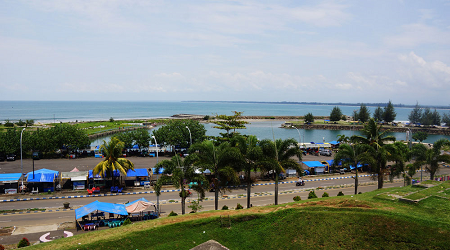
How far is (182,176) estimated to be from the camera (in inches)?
918

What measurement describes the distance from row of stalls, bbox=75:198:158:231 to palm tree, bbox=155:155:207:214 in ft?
12.1

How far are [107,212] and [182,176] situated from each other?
24.0 feet

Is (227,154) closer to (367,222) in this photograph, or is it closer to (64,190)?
(367,222)

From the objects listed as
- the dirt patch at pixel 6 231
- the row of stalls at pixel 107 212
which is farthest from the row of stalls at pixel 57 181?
the dirt patch at pixel 6 231

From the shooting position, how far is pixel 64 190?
35.0m

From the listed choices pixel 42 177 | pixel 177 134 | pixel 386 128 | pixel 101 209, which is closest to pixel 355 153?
pixel 101 209

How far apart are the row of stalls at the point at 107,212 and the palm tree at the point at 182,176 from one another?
A: 367 cm

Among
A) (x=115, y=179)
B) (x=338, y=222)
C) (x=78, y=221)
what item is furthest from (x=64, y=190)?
(x=338, y=222)

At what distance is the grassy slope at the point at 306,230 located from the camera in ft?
48.5

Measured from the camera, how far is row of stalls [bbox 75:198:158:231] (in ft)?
76.3

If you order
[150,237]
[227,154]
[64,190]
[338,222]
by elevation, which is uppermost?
[227,154]

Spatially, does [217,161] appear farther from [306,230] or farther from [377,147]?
[377,147]

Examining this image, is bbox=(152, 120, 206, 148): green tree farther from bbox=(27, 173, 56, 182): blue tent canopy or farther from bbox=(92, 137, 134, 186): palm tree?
bbox=(27, 173, 56, 182): blue tent canopy

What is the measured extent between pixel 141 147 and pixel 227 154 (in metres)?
39.6
